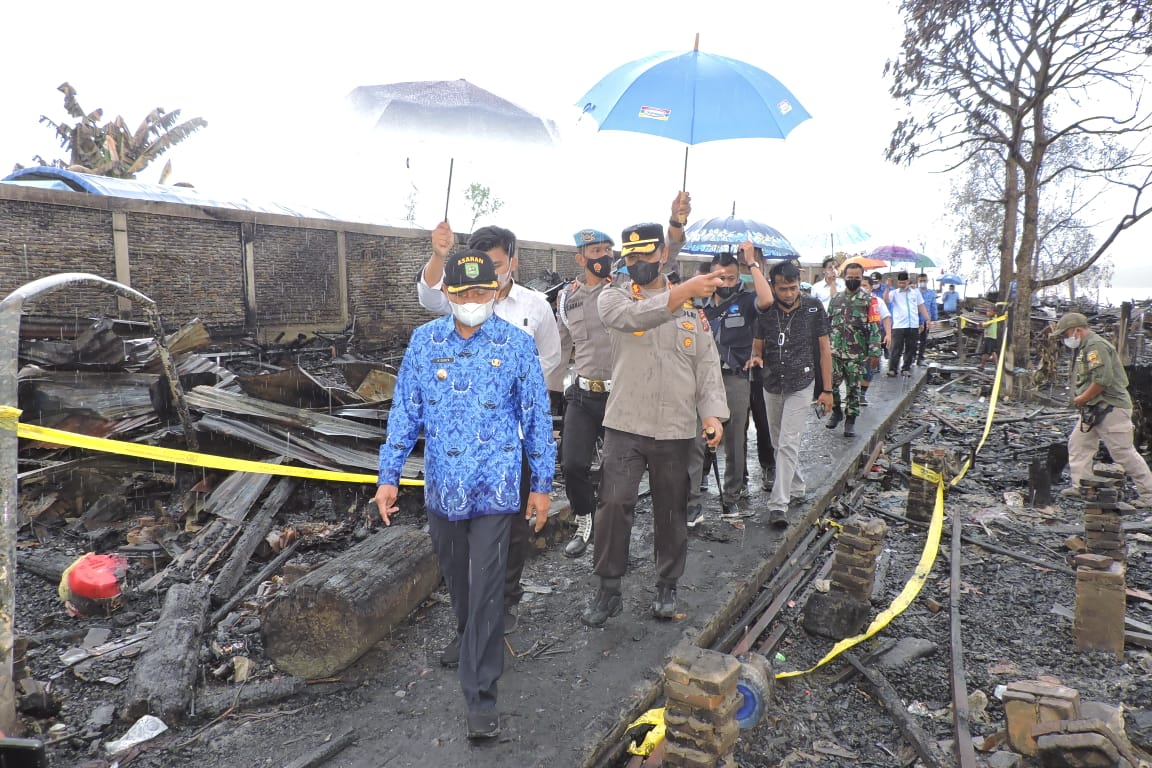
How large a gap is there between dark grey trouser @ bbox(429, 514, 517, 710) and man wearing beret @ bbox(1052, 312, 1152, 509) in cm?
639

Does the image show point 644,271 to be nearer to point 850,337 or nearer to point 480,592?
point 480,592

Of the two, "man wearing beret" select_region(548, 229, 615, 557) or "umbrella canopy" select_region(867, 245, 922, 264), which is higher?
"umbrella canopy" select_region(867, 245, 922, 264)

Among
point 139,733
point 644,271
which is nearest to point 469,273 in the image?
point 644,271

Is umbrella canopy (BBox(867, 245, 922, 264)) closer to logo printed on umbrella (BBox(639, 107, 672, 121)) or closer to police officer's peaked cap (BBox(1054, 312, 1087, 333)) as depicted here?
police officer's peaked cap (BBox(1054, 312, 1087, 333))

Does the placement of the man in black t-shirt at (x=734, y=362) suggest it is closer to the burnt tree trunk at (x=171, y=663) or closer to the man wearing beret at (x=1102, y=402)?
the burnt tree trunk at (x=171, y=663)

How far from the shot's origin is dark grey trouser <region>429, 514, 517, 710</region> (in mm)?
2754

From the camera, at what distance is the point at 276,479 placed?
5.64 metres

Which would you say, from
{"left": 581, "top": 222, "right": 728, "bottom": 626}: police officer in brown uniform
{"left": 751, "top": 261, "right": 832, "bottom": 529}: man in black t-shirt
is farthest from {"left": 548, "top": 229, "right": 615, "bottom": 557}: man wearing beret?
{"left": 751, "top": 261, "right": 832, "bottom": 529}: man in black t-shirt

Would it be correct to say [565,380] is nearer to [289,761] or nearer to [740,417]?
[740,417]

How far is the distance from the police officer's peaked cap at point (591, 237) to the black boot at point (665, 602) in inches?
84.4

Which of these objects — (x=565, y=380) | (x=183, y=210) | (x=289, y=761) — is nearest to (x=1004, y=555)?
(x=565, y=380)

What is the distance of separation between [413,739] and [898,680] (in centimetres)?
264

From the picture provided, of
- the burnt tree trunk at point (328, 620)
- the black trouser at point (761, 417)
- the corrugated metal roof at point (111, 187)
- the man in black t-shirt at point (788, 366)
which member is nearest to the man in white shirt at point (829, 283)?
the black trouser at point (761, 417)

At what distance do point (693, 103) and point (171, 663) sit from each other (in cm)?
438
